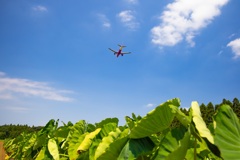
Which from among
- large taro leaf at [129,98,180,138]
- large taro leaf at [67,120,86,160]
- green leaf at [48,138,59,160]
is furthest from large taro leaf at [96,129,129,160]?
green leaf at [48,138,59,160]

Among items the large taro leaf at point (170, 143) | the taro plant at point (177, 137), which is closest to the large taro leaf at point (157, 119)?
the taro plant at point (177, 137)

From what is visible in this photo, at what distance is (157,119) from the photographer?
6.37 feet

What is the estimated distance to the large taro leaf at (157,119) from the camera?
188 cm

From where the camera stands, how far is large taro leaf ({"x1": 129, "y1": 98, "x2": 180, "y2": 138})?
1881mm

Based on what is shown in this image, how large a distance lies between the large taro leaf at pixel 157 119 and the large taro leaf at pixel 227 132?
360 millimetres

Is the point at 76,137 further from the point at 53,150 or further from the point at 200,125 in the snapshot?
the point at 200,125

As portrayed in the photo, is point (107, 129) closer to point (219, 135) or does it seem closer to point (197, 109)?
point (197, 109)

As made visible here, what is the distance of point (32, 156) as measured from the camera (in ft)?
22.5

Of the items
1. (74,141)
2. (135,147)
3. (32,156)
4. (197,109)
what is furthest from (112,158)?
(32,156)

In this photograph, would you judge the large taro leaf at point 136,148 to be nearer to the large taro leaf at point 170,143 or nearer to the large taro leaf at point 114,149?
the large taro leaf at point 114,149

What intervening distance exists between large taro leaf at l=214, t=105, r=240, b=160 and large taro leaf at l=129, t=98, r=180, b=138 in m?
0.36

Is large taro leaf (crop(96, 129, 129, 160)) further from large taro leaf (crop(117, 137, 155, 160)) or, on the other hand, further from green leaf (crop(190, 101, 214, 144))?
green leaf (crop(190, 101, 214, 144))

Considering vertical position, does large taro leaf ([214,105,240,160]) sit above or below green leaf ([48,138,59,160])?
below

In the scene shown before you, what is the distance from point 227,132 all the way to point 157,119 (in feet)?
1.67
